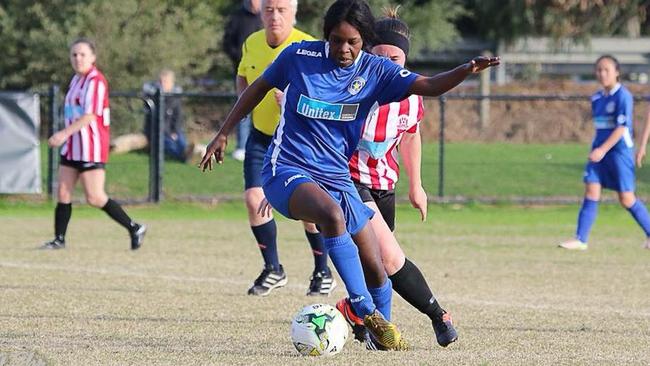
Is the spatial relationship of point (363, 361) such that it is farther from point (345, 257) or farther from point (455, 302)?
point (455, 302)

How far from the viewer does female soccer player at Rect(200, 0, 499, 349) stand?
6.03 m

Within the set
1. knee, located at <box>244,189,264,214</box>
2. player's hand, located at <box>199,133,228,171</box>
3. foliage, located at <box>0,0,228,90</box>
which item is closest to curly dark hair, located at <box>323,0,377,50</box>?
player's hand, located at <box>199,133,228,171</box>

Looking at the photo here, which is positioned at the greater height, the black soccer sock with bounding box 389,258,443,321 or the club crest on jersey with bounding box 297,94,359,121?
the club crest on jersey with bounding box 297,94,359,121

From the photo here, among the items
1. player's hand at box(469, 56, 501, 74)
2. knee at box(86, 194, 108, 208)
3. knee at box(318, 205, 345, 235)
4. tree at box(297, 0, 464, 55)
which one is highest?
tree at box(297, 0, 464, 55)

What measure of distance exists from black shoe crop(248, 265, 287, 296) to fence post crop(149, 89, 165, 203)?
8793 mm

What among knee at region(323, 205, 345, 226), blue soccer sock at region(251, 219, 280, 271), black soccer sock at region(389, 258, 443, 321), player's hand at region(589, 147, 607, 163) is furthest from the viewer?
player's hand at region(589, 147, 607, 163)

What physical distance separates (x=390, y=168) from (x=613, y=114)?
239 inches

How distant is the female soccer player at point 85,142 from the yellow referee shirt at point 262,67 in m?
3.05

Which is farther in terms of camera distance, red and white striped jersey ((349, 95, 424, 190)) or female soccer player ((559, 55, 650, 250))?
female soccer player ((559, 55, 650, 250))

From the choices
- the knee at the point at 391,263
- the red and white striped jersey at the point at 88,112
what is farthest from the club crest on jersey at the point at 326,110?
the red and white striped jersey at the point at 88,112

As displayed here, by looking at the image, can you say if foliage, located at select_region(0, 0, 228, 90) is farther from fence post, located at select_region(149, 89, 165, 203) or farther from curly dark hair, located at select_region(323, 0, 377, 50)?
curly dark hair, located at select_region(323, 0, 377, 50)

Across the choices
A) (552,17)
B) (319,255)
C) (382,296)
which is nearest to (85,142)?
(319,255)

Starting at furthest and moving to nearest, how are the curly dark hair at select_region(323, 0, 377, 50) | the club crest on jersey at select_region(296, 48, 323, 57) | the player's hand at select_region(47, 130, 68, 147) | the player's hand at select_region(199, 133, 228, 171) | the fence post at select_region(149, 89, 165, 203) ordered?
the fence post at select_region(149, 89, 165, 203) < the player's hand at select_region(47, 130, 68, 147) < the player's hand at select_region(199, 133, 228, 171) < the club crest on jersey at select_region(296, 48, 323, 57) < the curly dark hair at select_region(323, 0, 377, 50)

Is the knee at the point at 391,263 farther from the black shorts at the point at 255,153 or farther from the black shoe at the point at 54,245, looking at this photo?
the black shoe at the point at 54,245
